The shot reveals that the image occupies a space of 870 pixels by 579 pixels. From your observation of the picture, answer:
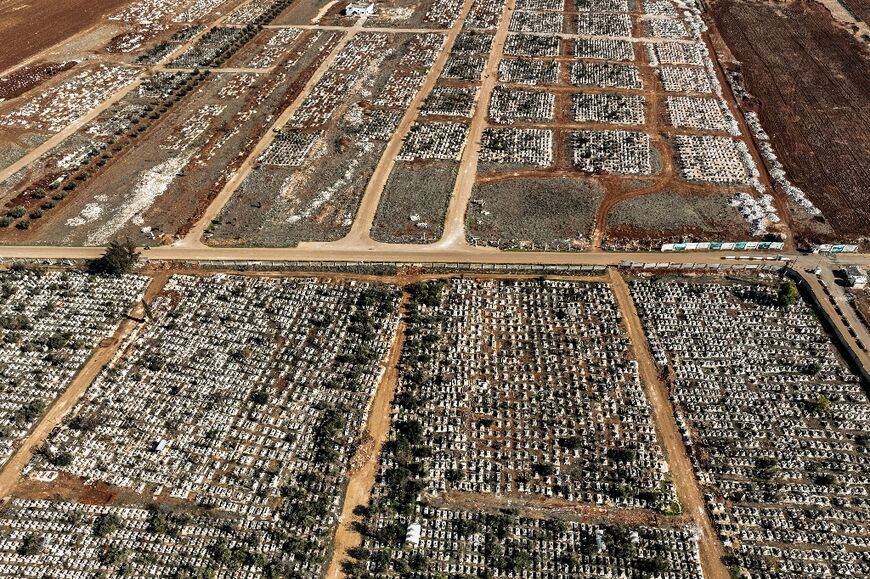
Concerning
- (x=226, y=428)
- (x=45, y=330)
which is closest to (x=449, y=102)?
(x=226, y=428)

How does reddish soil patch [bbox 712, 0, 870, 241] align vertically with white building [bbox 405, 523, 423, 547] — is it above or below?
above

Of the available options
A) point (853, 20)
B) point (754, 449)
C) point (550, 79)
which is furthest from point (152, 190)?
point (853, 20)

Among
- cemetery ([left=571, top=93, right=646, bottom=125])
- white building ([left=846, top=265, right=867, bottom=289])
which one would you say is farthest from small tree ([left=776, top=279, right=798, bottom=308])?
cemetery ([left=571, top=93, right=646, bottom=125])

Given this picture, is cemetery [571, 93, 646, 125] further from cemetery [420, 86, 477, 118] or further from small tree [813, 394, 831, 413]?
small tree [813, 394, 831, 413]

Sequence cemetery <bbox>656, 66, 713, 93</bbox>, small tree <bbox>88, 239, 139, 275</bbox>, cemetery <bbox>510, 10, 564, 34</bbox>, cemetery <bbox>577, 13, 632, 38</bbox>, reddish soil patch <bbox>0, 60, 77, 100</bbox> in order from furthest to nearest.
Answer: cemetery <bbox>510, 10, 564, 34</bbox>, cemetery <bbox>577, 13, 632, 38</bbox>, reddish soil patch <bbox>0, 60, 77, 100</bbox>, cemetery <bbox>656, 66, 713, 93</bbox>, small tree <bbox>88, 239, 139, 275</bbox>

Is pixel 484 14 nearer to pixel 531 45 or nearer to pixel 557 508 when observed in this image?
pixel 531 45

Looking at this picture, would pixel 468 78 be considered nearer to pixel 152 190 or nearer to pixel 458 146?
pixel 458 146
